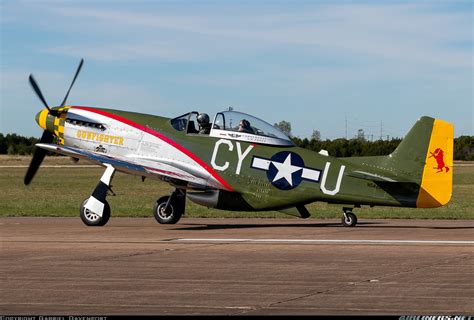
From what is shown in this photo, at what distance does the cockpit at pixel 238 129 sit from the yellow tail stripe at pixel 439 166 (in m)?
3.20

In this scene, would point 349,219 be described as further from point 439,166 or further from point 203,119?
point 203,119

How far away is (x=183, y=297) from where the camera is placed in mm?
10719

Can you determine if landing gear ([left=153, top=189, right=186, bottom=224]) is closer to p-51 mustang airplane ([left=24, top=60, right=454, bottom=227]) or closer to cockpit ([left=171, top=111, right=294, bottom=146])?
p-51 mustang airplane ([left=24, top=60, right=454, bottom=227])

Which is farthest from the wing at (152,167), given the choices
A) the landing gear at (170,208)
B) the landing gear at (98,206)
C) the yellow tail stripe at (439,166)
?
the yellow tail stripe at (439,166)

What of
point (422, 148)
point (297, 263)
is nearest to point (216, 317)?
point (297, 263)

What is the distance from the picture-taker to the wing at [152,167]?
2083 cm

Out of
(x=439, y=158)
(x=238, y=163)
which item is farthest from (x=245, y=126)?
(x=439, y=158)

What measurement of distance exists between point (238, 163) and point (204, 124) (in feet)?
4.35

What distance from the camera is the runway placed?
33.2 feet

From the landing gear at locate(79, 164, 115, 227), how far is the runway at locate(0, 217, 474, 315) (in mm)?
267

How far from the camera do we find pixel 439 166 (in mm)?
19125

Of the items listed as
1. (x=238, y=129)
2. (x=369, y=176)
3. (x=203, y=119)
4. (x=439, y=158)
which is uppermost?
(x=203, y=119)

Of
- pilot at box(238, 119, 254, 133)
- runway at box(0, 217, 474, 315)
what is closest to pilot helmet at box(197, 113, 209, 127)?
pilot at box(238, 119, 254, 133)

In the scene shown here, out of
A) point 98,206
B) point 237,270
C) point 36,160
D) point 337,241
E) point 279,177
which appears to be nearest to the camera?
point 237,270
